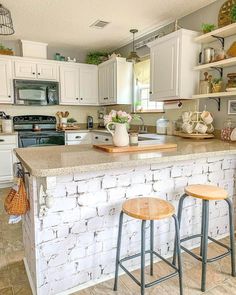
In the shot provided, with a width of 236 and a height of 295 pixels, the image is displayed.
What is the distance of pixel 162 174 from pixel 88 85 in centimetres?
339

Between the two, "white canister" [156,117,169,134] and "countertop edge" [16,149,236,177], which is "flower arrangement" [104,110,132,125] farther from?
"white canister" [156,117,169,134]

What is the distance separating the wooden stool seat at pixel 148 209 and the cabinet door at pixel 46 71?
3541mm

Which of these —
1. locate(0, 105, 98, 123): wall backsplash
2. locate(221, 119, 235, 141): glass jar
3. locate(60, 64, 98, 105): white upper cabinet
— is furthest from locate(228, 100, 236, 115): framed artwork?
locate(0, 105, 98, 123): wall backsplash

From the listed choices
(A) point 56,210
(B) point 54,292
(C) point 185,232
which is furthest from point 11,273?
(C) point 185,232

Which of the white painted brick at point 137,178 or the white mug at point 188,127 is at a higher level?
the white mug at point 188,127

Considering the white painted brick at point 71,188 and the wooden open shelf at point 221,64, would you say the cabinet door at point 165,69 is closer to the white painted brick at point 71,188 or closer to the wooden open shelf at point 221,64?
the wooden open shelf at point 221,64

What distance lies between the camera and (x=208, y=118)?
2.75 metres

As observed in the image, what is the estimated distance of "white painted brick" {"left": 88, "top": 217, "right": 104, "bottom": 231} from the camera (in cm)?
170

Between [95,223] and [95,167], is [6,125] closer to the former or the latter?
[95,223]

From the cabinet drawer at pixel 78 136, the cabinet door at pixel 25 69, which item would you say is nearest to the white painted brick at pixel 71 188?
the cabinet drawer at pixel 78 136

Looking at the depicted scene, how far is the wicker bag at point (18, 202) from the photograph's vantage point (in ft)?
5.23

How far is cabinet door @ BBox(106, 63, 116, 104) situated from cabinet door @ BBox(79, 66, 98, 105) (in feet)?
1.50

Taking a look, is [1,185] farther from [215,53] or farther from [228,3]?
[228,3]

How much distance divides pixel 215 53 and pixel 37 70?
3036 mm
